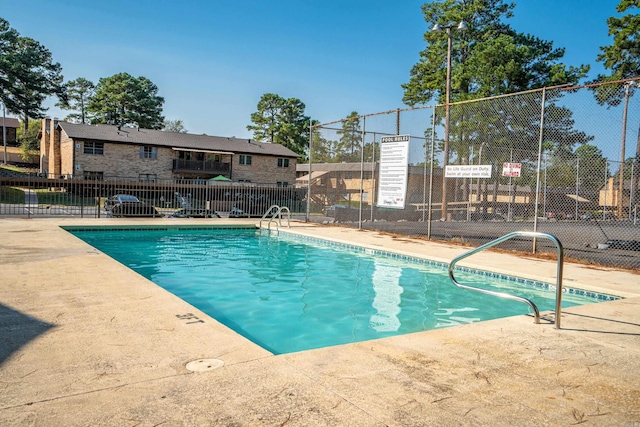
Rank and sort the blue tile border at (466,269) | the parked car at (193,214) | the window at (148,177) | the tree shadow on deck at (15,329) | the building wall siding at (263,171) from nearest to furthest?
the tree shadow on deck at (15,329), the blue tile border at (466,269), the parked car at (193,214), the window at (148,177), the building wall siding at (263,171)

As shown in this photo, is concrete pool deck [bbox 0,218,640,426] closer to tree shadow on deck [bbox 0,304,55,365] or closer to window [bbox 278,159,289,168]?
tree shadow on deck [bbox 0,304,55,365]

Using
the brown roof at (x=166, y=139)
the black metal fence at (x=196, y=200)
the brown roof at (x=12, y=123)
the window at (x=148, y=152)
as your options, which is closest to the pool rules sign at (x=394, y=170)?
the black metal fence at (x=196, y=200)

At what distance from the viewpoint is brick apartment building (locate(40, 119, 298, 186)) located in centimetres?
3444

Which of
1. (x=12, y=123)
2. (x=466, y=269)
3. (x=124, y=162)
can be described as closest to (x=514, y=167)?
(x=466, y=269)

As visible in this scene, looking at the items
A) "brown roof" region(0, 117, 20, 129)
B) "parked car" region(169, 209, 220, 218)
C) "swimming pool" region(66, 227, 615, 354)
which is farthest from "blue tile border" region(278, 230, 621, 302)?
"brown roof" region(0, 117, 20, 129)

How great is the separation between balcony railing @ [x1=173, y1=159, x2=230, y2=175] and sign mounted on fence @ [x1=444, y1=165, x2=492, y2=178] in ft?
101

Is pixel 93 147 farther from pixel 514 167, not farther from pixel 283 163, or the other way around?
pixel 514 167

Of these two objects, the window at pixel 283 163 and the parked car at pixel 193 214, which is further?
the window at pixel 283 163

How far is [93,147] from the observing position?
34500mm

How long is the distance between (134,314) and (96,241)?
8893mm

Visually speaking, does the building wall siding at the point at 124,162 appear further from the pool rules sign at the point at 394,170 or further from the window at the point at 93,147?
the pool rules sign at the point at 394,170

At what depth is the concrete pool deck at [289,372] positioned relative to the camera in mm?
2533

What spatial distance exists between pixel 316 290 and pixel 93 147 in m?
32.2

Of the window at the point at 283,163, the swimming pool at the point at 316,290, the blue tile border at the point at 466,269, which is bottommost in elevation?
the swimming pool at the point at 316,290
